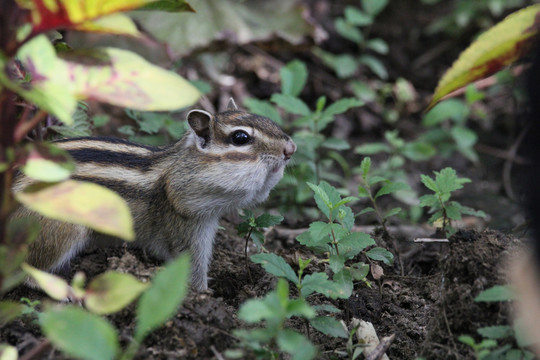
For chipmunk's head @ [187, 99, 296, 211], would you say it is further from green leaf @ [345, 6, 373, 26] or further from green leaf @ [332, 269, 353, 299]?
green leaf @ [345, 6, 373, 26]

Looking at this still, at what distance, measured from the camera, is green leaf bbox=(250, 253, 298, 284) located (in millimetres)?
2527

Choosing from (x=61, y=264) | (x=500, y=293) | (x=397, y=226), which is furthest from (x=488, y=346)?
(x=397, y=226)

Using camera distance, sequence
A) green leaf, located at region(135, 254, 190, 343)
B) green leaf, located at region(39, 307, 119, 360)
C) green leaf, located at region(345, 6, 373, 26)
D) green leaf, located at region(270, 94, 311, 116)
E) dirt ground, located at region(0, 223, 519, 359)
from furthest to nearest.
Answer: green leaf, located at region(345, 6, 373, 26)
green leaf, located at region(270, 94, 311, 116)
dirt ground, located at region(0, 223, 519, 359)
green leaf, located at region(135, 254, 190, 343)
green leaf, located at region(39, 307, 119, 360)

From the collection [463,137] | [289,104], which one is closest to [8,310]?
[289,104]

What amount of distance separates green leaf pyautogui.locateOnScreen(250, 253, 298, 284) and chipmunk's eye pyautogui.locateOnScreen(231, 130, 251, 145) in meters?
1.03

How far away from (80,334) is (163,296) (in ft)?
0.83

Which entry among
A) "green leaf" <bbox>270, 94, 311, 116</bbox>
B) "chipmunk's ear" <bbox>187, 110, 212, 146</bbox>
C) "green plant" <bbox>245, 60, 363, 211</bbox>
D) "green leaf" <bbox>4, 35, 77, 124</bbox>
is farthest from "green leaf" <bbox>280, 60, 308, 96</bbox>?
"green leaf" <bbox>4, 35, 77, 124</bbox>

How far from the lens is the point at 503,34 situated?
220cm

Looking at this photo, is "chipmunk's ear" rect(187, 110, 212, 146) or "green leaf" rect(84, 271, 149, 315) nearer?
"green leaf" rect(84, 271, 149, 315)

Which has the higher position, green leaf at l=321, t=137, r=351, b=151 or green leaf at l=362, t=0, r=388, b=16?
green leaf at l=362, t=0, r=388, b=16

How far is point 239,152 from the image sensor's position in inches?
136

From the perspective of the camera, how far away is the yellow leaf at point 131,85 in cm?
196

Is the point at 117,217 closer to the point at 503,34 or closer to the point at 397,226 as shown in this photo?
the point at 503,34

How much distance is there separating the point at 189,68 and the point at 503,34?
4.61 meters
